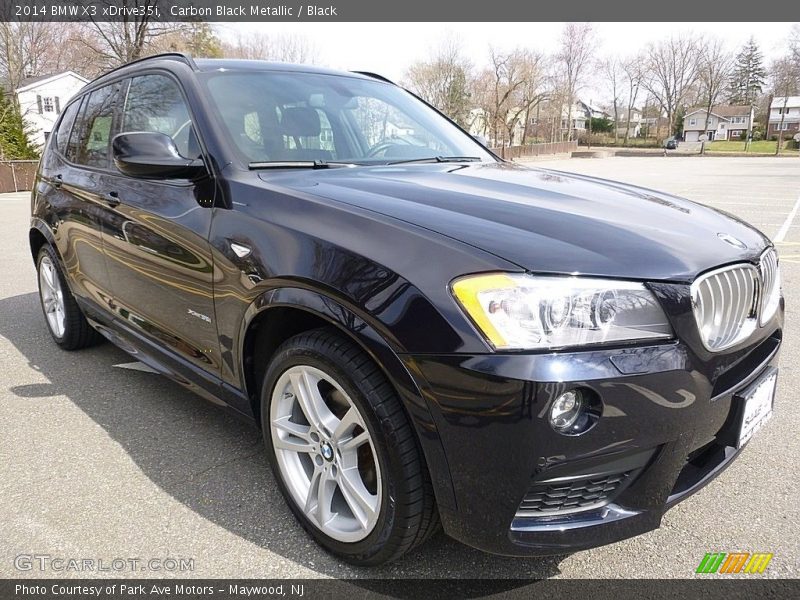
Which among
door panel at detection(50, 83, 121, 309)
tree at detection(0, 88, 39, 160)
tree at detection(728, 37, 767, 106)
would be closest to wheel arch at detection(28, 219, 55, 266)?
door panel at detection(50, 83, 121, 309)

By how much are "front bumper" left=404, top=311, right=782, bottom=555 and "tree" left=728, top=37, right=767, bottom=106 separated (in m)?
102

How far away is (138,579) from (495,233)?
5.38 ft

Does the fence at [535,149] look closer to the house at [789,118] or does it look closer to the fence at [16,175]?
the fence at [16,175]

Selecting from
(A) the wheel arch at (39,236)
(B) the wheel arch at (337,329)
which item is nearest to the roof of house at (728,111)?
(A) the wheel arch at (39,236)

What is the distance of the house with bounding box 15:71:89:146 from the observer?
4428 cm

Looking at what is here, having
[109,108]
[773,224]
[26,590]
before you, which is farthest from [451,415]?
[773,224]

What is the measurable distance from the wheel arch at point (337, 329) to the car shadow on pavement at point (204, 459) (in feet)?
1.24

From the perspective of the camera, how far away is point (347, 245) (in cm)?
189

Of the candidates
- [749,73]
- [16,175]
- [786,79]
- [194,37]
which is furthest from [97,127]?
[749,73]

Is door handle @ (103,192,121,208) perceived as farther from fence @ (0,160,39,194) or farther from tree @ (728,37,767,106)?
tree @ (728,37,767,106)

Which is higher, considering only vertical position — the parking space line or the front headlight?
the front headlight

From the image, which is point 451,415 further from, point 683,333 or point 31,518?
point 31,518

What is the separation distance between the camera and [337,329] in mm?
1970

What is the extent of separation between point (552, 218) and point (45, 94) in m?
53.5
